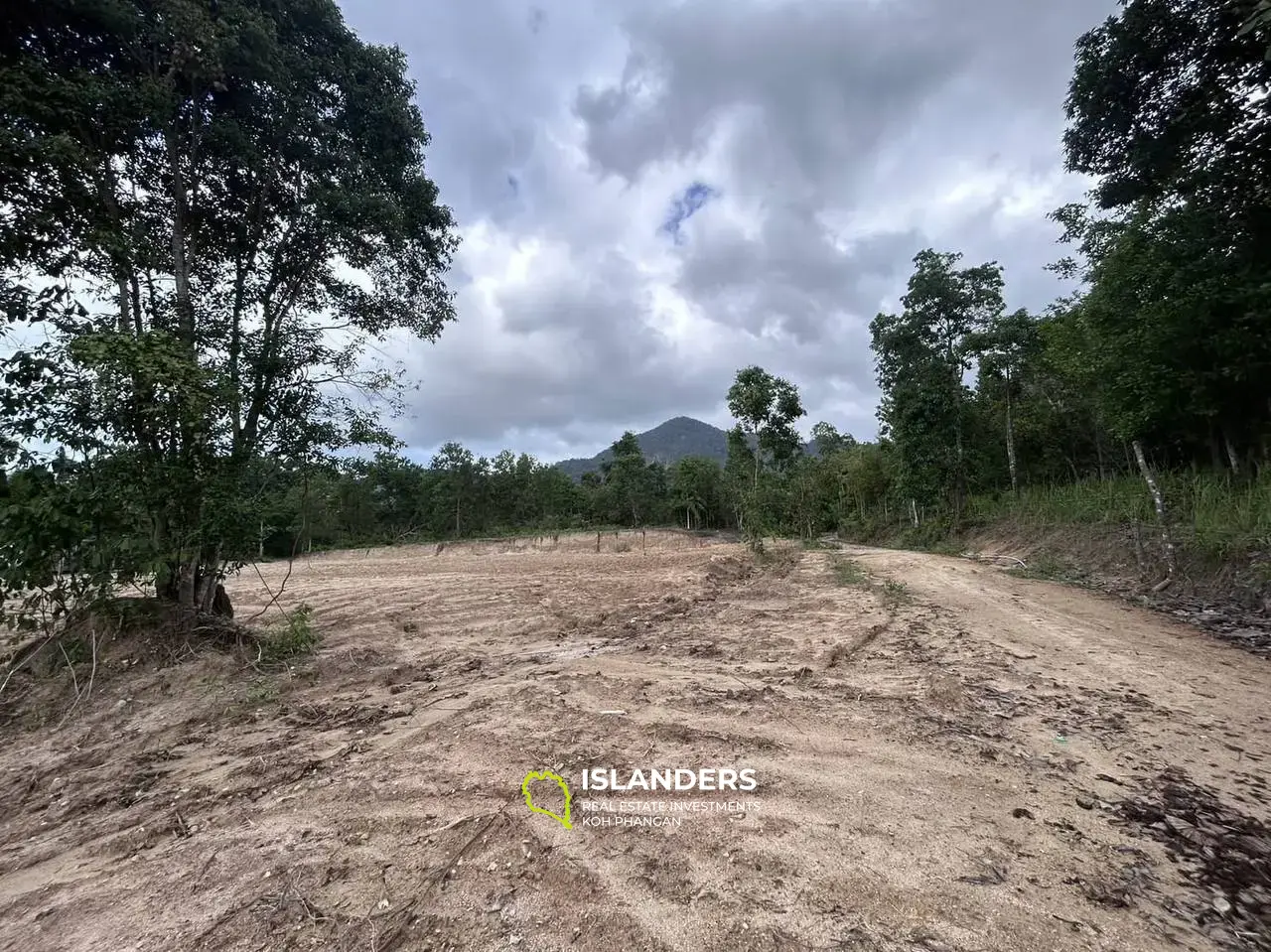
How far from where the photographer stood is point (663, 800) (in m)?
2.49

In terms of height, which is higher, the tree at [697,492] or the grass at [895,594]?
the tree at [697,492]

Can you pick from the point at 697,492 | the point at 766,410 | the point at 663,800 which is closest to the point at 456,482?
the point at 697,492

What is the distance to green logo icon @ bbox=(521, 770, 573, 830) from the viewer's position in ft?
7.77

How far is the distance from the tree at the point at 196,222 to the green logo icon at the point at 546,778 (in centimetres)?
425

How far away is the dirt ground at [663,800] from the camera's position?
1785mm

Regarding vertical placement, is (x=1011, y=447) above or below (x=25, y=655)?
above

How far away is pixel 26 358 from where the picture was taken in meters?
4.31

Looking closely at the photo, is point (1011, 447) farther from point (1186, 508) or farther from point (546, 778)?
point (546, 778)

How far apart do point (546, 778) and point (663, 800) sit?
643 mm

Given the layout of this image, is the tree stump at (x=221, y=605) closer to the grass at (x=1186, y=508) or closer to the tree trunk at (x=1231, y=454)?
the grass at (x=1186, y=508)

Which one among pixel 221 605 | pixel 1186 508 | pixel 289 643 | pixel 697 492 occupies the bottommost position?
pixel 289 643

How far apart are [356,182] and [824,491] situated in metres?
26.5

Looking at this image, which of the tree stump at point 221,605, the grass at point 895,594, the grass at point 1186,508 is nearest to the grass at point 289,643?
the tree stump at point 221,605

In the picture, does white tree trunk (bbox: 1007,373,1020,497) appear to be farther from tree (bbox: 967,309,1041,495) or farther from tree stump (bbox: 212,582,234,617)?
tree stump (bbox: 212,582,234,617)
